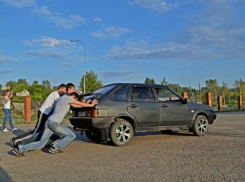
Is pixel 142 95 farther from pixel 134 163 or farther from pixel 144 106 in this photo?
pixel 134 163

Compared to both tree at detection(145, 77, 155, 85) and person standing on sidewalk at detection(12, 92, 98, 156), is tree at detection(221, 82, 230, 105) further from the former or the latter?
person standing on sidewalk at detection(12, 92, 98, 156)

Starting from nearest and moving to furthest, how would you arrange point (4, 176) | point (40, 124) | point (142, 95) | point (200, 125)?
point (4, 176) < point (40, 124) < point (142, 95) < point (200, 125)

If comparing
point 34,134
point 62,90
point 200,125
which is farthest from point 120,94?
point 200,125

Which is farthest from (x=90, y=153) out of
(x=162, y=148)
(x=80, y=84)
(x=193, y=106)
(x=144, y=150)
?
(x=80, y=84)

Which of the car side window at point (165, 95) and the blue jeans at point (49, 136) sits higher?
the car side window at point (165, 95)

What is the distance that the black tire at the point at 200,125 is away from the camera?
980 centimetres

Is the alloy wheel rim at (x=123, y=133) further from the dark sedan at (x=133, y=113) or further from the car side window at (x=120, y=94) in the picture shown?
the car side window at (x=120, y=94)

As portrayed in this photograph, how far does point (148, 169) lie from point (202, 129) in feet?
16.5

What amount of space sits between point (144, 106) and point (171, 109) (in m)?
1.04

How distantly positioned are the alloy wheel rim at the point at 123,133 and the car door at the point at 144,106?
48 cm

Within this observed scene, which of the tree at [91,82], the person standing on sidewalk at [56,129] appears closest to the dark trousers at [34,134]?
the person standing on sidewalk at [56,129]

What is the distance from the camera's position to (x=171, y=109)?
9234 mm

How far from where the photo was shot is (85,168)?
5.69m

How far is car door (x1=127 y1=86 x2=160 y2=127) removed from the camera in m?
8.53
